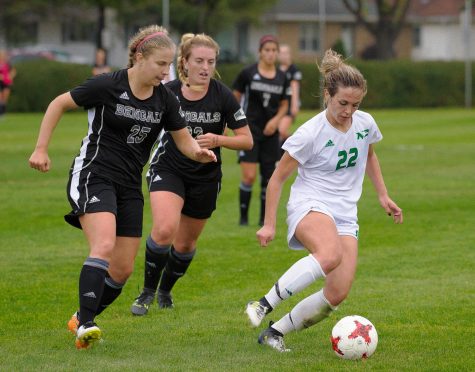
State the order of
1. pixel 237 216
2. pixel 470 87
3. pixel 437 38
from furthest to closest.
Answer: pixel 437 38 < pixel 470 87 < pixel 237 216

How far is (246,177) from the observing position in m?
13.5

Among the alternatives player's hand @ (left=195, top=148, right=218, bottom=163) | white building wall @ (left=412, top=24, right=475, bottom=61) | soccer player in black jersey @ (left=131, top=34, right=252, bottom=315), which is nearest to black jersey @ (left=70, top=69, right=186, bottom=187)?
player's hand @ (left=195, top=148, right=218, bottom=163)

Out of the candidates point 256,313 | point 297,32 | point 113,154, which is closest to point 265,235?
point 256,313

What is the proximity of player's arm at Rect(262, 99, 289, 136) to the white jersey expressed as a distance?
6.37m

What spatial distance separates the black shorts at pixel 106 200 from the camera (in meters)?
6.76

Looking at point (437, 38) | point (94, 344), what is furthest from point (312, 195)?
point (437, 38)

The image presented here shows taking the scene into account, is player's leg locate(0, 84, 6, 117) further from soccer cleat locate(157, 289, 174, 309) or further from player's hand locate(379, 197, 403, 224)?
player's hand locate(379, 197, 403, 224)

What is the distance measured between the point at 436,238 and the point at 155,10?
5196 centimetres

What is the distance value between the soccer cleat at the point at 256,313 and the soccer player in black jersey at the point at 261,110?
684 centimetres

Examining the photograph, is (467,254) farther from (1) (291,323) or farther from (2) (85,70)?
(2) (85,70)

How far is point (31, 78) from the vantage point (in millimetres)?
41719

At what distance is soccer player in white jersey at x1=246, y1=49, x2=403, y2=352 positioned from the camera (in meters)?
6.52

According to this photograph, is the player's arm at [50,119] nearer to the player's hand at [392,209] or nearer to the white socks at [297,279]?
the white socks at [297,279]

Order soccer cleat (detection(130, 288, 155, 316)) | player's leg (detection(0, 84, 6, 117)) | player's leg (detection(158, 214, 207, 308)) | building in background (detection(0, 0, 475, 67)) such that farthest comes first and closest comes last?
building in background (detection(0, 0, 475, 67)), player's leg (detection(0, 84, 6, 117)), player's leg (detection(158, 214, 207, 308)), soccer cleat (detection(130, 288, 155, 316))
